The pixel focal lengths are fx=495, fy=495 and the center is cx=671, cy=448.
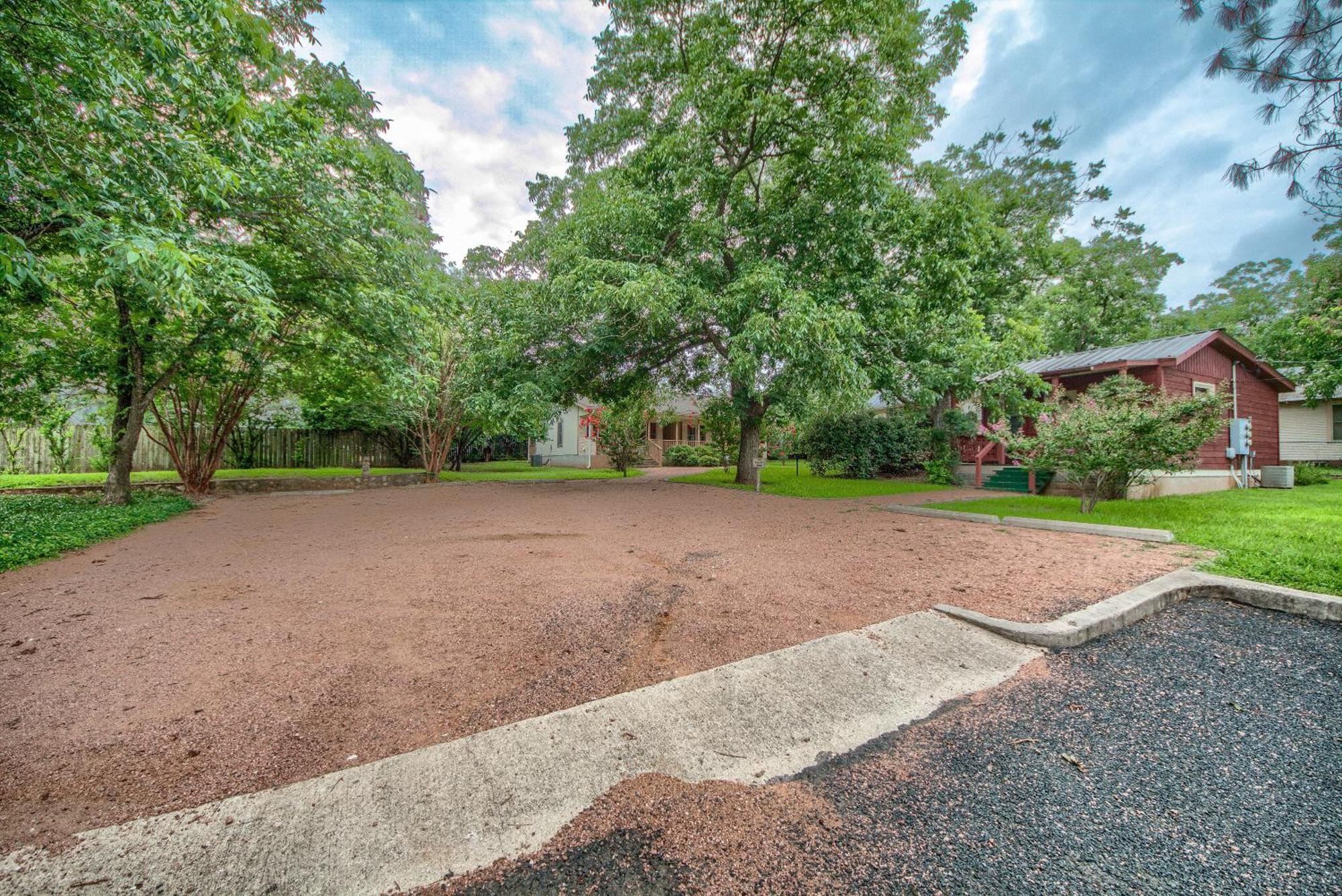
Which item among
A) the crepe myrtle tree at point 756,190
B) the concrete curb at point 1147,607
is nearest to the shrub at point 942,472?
the crepe myrtle tree at point 756,190

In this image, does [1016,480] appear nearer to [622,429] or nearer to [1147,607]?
[1147,607]

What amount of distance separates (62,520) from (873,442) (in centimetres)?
1585

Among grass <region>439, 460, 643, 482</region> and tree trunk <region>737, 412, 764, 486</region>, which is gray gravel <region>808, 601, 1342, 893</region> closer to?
tree trunk <region>737, 412, 764, 486</region>

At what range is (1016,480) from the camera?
38.6 ft

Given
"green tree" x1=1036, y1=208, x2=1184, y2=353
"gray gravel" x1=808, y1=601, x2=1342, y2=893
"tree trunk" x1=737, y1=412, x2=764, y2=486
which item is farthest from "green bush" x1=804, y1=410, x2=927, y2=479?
"gray gravel" x1=808, y1=601, x2=1342, y2=893

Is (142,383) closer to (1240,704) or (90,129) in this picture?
(90,129)

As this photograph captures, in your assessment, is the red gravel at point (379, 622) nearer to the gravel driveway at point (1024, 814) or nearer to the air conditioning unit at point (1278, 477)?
the gravel driveway at point (1024, 814)

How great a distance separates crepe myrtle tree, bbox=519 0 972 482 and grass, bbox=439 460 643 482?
535 centimetres

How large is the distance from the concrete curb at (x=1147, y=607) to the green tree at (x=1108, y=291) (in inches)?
735

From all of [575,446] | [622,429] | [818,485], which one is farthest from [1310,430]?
[575,446]

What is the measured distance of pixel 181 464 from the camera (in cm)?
930

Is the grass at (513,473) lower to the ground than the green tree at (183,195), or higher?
lower

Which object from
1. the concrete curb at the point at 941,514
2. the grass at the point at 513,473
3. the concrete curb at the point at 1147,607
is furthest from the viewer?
the grass at the point at 513,473

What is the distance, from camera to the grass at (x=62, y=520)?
4582 millimetres
